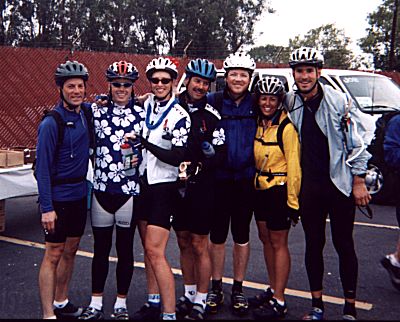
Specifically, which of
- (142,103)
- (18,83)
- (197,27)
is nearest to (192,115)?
(142,103)

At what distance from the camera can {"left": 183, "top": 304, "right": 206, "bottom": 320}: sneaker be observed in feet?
13.5

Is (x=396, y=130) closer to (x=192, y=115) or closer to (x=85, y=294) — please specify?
(x=192, y=115)

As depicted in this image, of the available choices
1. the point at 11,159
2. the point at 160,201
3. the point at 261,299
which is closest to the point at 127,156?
the point at 160,201

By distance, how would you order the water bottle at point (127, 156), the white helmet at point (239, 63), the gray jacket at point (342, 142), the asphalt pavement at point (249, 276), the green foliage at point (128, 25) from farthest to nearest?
the green foliage at point (128, 25), the asphalt pavement at point (249, 276), the white helmet at point (239, 63), the water bottle at point (127, 156), the gray jacket at point (342, 142)

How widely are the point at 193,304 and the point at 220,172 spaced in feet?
3.86

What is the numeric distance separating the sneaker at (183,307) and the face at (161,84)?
1793mm

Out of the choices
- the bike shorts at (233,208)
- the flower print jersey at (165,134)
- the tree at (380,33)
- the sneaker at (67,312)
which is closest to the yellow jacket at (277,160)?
the bike shorts at (233,208)

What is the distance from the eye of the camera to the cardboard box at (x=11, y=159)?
6371 mm

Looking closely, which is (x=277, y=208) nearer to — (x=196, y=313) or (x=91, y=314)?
(x=196, y=313)

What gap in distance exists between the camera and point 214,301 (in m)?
4.41

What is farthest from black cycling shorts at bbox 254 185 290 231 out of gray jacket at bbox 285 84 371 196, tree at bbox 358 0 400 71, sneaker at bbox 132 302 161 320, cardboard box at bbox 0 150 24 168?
tree at bbox 358 0 400 71

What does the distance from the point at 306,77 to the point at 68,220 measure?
2237 millimetres

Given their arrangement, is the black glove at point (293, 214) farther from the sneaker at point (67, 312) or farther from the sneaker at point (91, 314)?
the sneaker at point (67, 312)

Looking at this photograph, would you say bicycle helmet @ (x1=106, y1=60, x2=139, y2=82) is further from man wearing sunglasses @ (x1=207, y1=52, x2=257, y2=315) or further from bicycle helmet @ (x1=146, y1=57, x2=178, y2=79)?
man wearing sunglasses @ (x1=207, y1=52, x2=257, y2=315)
